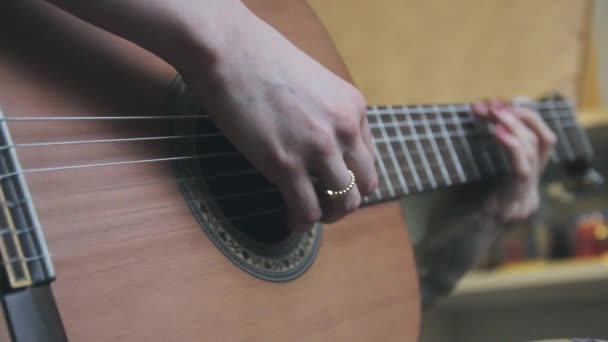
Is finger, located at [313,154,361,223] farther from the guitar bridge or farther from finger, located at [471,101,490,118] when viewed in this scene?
finger, located at [471,101,490,118]

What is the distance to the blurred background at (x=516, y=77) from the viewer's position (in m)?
1.53

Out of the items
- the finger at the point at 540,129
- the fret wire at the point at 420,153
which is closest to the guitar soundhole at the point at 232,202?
the fret wire at the point at 420,153

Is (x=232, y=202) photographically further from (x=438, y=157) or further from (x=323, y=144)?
(x=438, y=157)

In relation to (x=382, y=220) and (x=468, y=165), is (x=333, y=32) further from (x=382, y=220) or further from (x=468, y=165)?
(x=382, y=220)

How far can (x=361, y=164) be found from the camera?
2.08 feet

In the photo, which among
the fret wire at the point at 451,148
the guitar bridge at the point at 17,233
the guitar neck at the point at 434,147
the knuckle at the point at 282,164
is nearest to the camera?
the guitar bridge at the point at 17,233

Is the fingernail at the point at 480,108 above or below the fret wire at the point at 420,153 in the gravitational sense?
above

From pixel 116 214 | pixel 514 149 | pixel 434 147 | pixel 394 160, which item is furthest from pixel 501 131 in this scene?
pixel 116 214

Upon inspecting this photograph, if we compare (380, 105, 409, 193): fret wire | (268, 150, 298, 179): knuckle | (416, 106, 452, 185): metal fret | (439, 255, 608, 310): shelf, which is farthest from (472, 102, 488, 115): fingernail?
(439, 255, 608, 310): shelf

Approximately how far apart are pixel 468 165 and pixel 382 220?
0.21m

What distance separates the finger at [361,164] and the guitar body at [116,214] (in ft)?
0.39

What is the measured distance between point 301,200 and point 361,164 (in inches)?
2.8

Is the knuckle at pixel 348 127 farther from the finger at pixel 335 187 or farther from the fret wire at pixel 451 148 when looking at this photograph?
the fret wire at pixel 451 148

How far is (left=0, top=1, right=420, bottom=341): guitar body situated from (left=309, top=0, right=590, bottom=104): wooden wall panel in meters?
0.95
